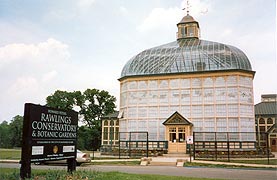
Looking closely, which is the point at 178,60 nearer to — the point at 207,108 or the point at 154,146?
the point at 207,108

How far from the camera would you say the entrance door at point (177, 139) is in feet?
84.7

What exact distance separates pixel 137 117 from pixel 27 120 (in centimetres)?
2010

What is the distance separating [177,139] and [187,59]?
7830mm

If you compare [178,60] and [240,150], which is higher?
[178,60]

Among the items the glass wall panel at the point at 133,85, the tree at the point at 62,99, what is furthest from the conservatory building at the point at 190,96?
the tree at the point at 62,99

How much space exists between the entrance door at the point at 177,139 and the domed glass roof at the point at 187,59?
5521mm

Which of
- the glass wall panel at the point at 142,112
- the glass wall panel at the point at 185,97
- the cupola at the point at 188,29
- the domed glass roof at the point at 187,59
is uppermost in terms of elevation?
the cupola at the point at 188,29

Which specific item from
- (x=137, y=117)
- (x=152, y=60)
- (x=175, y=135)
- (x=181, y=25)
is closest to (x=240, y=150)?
(x=175, y=135)

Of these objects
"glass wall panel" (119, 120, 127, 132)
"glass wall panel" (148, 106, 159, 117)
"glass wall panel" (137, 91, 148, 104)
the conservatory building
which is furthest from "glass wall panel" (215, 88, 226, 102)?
"glass wall panel" (119, 120, 127, 132)

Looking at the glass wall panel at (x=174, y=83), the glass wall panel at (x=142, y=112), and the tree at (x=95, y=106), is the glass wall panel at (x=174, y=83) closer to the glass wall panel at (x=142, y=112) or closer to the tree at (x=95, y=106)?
the glass wall panel at (x=142, y=112)

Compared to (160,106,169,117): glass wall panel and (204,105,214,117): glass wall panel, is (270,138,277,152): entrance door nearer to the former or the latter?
(204,105,214,117): glass wall panel

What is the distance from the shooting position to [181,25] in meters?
34.9

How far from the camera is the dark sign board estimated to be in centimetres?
838

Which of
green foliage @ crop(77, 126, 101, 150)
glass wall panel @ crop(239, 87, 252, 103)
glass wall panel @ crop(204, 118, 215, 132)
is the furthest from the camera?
green foliage @ crop(77, 126, 101, 150)
